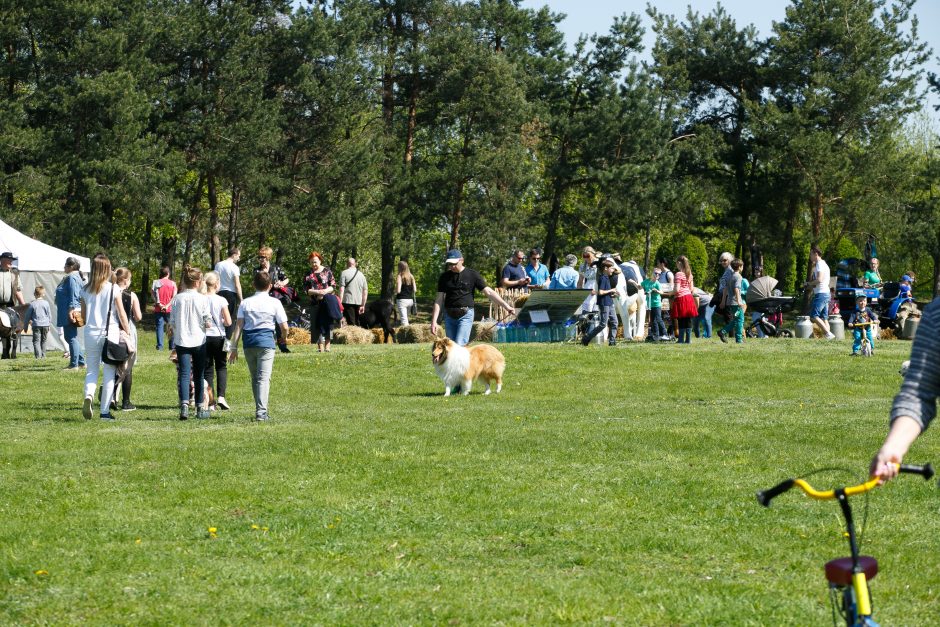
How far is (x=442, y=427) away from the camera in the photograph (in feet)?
43.8

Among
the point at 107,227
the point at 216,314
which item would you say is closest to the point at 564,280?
the point at 216,314

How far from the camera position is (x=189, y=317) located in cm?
1423

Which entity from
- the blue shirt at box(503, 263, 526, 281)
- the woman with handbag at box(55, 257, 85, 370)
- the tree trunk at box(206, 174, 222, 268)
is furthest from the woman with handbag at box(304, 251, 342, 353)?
the tree trunk at box(206, 174, 222, 268)

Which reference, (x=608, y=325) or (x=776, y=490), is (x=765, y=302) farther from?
(x=776, y=490)

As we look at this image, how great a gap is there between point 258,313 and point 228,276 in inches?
301

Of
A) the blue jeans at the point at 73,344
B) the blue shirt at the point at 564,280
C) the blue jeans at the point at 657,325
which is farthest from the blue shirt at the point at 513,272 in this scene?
the blue jeans at the point at 73,344

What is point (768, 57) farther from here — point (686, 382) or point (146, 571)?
point (146, 571)

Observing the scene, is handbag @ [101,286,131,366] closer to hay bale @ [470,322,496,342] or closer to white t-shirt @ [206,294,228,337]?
white t-shirt @ [206,294,228,337]

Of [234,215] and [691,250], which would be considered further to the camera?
[691,250]

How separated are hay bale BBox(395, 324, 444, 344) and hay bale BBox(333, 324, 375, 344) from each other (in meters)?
0.91

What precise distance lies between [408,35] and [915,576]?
130ft

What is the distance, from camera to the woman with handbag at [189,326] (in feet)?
46.6

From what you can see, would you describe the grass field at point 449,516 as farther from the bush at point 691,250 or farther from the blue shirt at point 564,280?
the bush at point 691,250

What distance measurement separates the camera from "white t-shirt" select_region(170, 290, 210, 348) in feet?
46.6
